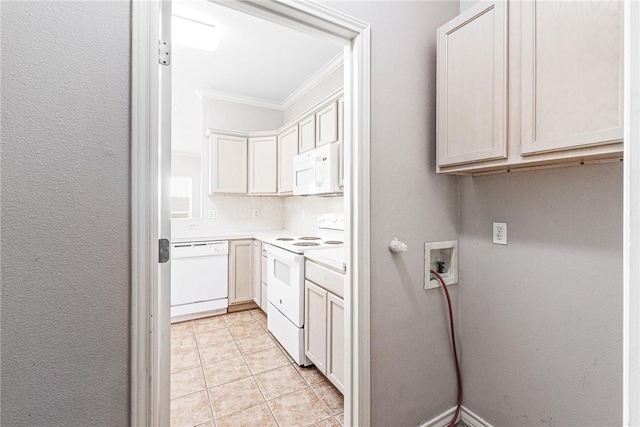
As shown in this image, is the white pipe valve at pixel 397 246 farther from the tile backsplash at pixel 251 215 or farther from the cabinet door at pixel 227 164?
the cabinet door at pixel 227 164

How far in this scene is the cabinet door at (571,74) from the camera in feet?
2.92

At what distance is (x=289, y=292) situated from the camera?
7.61 feet

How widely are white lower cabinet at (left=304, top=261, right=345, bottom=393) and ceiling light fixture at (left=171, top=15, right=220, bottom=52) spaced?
204 centimetres

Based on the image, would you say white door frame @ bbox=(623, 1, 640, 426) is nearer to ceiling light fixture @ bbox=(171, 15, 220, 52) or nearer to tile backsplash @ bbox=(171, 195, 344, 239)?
ceiling light fixture @ bbox=(171, 15, 220, 52)

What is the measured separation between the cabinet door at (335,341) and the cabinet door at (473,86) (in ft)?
3.41

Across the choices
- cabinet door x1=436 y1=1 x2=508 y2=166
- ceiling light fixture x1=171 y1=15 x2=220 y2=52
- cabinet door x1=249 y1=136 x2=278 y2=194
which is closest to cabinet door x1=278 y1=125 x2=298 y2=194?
cabinet door x1=249 y1=136 x2=278 y2=194

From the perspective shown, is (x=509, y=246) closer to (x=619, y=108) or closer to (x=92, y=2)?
(x=619, y=108)

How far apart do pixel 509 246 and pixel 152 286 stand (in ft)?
5.19

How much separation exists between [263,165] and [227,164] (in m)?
0.44

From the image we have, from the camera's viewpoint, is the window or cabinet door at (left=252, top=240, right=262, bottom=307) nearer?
cabinet door at (left=252, top=240, right=262, bottom=307)

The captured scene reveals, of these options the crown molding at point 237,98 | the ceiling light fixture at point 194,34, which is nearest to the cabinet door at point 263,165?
the crown molding at point 237,98

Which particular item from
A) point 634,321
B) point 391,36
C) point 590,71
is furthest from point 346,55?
point 634,321

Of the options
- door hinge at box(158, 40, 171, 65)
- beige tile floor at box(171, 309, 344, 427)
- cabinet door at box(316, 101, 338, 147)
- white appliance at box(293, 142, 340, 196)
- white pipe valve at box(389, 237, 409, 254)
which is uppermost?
cabinet door at box(316, 101, 338, 147)

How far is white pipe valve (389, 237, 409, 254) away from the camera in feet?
4.47
